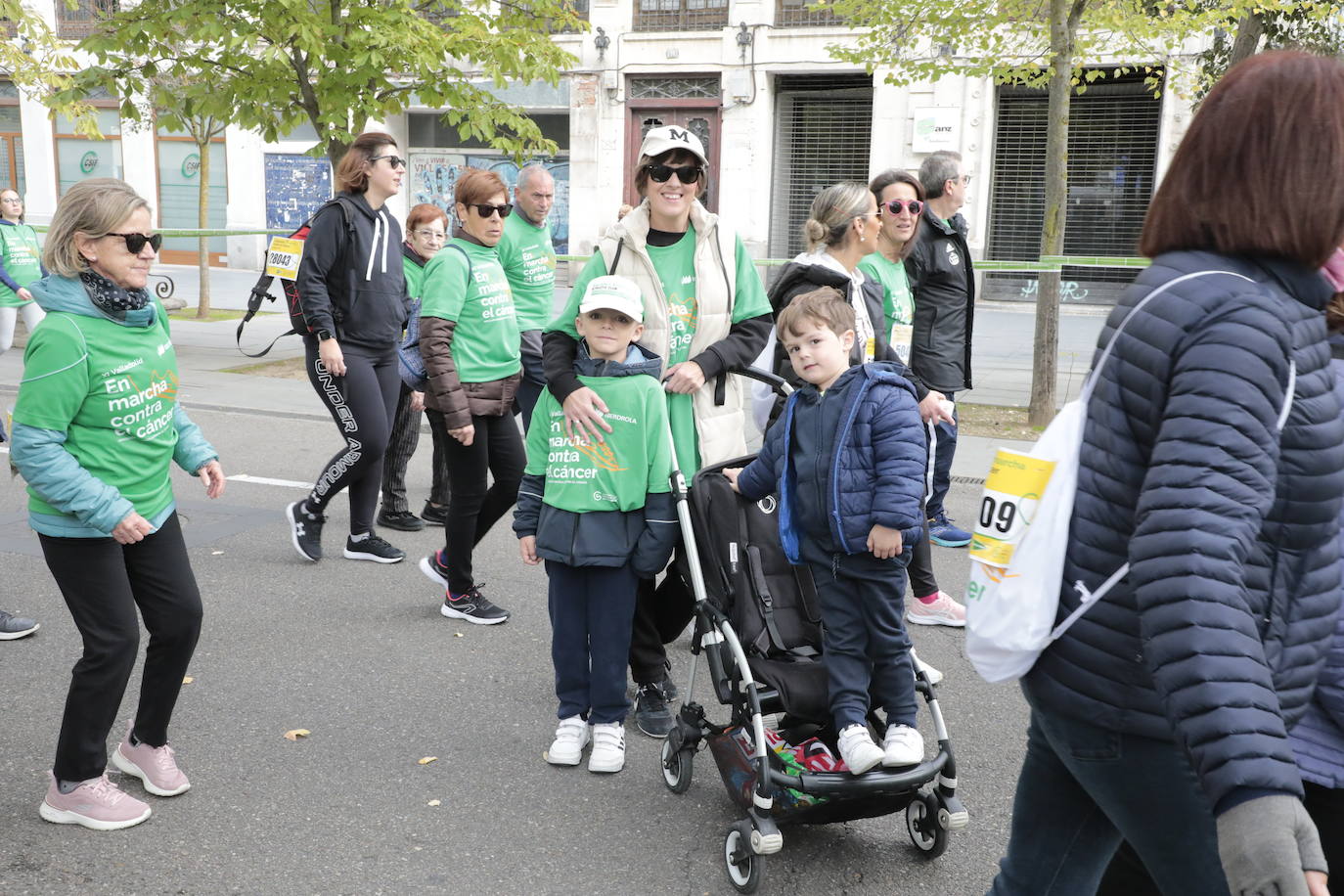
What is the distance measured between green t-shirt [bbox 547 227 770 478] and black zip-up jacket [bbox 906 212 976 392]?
6.69 feet

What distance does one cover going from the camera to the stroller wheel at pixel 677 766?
12.7ft

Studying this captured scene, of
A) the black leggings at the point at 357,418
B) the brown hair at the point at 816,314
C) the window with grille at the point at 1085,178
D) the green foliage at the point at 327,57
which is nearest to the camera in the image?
the brown hair at the point at 816,314

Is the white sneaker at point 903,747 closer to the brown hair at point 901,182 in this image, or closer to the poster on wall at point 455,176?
the brown hair at point 901,182

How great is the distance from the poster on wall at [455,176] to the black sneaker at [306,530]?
1826 centimetres

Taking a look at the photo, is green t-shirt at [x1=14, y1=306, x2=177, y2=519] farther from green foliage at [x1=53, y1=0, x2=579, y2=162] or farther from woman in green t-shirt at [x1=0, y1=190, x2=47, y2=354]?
woman in green t-shirt at [x1=0, y1=190, x2=47, y2=354]

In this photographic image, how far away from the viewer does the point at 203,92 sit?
1054 centimetres

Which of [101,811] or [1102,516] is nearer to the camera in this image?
[1102,516]

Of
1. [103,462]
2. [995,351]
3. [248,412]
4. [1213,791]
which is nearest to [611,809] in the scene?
[103,462]

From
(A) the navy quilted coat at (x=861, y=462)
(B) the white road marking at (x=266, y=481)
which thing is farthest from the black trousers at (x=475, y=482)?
(B) the white road marking at (x=266, y=481)

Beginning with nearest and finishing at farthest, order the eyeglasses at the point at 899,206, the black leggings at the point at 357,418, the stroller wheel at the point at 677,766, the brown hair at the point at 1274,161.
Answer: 1. the brown hair at the point at 1274,161
2. the stroller wheel at the point at 677,766
3. the eyeglasses at the point at 899,206
4. the black leggings at the point at 357,418

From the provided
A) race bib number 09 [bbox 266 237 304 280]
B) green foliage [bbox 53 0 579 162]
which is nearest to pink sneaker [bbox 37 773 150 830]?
race bib number 09 [bbox 266 237 304 280]

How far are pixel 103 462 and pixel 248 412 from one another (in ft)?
24.4

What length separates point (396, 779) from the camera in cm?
395

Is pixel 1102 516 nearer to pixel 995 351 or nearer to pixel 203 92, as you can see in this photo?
pixel 203 92
